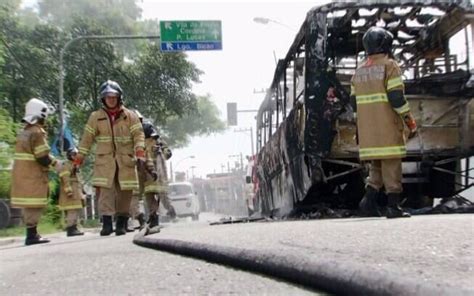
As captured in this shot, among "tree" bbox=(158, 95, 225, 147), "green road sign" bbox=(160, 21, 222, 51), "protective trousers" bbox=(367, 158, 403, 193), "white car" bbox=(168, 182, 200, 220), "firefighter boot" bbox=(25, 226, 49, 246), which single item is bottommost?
"white car" bbox=(168, 182, 200, 220)

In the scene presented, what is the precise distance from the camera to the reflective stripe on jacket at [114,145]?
7840mm

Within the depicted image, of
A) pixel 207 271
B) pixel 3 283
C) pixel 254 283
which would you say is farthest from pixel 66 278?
pixel 254 283

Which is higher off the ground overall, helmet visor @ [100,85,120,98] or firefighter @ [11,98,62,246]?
helmet visor @ [100,85,120,98]

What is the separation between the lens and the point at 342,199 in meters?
9.60

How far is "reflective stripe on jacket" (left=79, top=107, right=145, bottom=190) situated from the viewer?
25.7 feet

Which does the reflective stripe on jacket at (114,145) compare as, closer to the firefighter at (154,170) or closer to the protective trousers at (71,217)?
the firefighter at (154,170)

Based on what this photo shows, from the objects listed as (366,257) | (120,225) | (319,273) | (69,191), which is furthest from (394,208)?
(69,191)

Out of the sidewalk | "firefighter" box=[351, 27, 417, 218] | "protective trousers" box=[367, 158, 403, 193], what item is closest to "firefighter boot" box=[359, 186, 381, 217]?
"firefighter" box=[351, 27, 417, 218]

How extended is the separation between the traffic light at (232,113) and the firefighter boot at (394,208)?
30.8 metres

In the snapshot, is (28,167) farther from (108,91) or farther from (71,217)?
(71,217)

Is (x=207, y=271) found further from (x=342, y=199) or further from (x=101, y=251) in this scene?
(x=342, y=199)

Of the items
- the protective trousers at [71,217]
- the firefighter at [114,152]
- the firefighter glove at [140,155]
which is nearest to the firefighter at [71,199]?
the protective trousers at [71,217]

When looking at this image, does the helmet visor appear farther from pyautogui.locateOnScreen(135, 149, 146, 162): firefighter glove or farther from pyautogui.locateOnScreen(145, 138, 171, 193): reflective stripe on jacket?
pyautogui.locateOnScreen(145, 138, 171, 193): reflective stripe on jacket

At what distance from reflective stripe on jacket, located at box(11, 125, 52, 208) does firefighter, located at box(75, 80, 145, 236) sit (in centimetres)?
51
